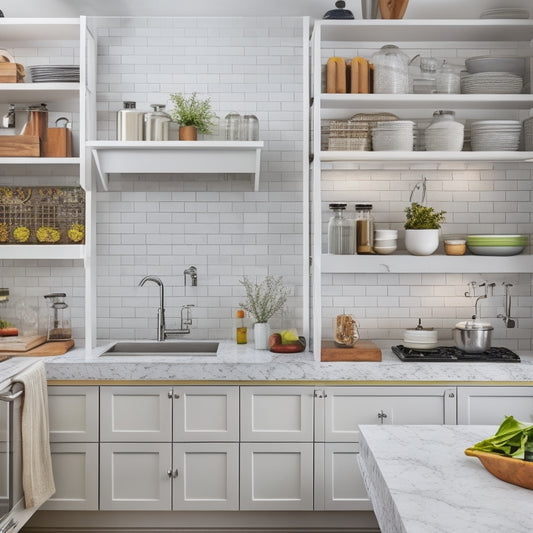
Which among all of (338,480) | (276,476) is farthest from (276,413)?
(338,480)

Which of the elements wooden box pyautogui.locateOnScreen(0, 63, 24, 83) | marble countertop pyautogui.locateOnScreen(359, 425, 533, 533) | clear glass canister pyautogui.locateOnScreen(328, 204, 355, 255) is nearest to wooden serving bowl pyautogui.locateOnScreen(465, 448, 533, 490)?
marble countertop pyautogui.locateOnScreen(359, 425, 533, 533)

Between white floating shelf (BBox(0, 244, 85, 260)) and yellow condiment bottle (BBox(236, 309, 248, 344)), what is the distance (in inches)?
41.1

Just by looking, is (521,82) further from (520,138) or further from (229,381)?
(229,381)

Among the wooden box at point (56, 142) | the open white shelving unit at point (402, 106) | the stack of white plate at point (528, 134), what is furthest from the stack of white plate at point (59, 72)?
the stack of white plate at point (528, 134)

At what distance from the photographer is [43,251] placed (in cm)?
404

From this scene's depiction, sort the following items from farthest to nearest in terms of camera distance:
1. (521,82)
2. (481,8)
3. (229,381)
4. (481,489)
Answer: (481,8) → (521,82) → (229,381) → (481,489)

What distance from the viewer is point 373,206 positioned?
170 inches

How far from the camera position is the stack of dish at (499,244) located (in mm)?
3951

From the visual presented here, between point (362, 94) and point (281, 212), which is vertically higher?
point (362, 94)

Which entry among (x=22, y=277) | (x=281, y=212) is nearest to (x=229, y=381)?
(x=281, y=212)

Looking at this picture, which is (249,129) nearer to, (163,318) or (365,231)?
(365,231)

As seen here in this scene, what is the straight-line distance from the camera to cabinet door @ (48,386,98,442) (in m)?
3.73

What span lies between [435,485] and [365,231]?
2.23 metres

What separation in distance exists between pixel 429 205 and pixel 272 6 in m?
1.64
